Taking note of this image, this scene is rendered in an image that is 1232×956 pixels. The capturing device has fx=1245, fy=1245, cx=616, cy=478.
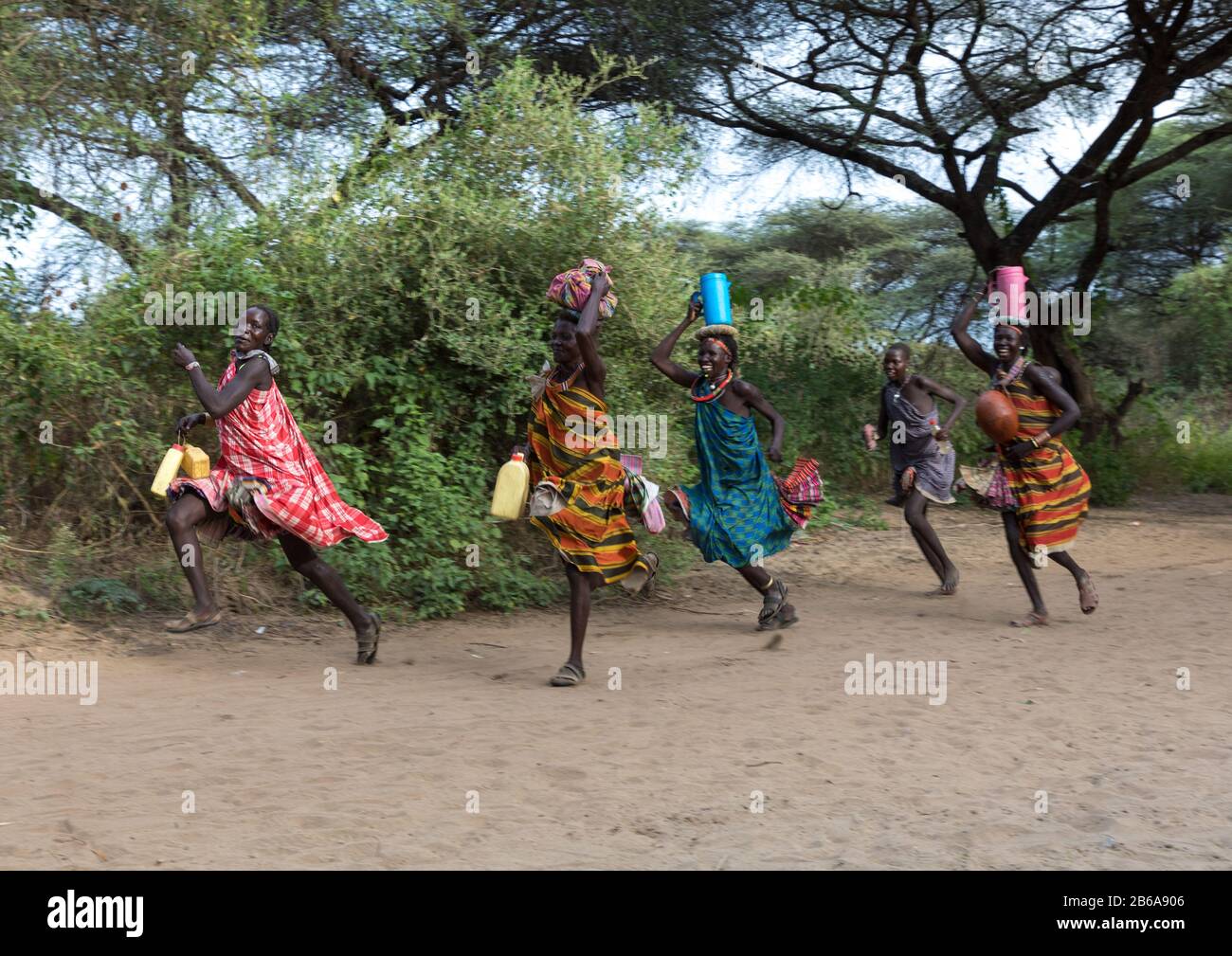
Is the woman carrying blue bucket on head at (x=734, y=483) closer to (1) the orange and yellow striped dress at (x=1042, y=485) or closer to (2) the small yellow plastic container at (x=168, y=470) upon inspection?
(1) the orange and yellow striped dress at (x=1042, y=485)

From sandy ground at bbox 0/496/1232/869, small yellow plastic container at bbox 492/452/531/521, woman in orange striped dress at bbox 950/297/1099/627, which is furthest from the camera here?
woman in orange striped dress at bbox 950/297/1099/627

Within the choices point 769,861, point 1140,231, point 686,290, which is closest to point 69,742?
point 769,861

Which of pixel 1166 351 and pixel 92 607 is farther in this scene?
pixel 1166 351

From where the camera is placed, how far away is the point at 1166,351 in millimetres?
18828

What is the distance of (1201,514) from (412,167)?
32.1 feet

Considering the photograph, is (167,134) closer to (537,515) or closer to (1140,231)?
(537,515)

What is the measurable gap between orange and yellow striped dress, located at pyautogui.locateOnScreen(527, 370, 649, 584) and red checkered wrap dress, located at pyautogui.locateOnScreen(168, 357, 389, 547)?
3.48ft

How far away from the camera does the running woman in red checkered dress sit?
19.1ft

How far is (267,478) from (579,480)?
1505 millimetres

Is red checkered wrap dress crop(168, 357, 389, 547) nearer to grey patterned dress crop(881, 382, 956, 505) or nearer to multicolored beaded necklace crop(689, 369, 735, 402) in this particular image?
multicolored beaded necklace crop(689, 369, 735, 402)

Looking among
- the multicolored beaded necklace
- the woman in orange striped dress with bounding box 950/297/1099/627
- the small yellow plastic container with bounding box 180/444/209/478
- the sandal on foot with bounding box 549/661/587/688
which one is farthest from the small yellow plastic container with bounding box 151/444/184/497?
the woman in orange striped dress with bounding box 950/297/1099/627

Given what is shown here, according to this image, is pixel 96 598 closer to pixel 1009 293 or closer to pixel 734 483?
pixel 734 483

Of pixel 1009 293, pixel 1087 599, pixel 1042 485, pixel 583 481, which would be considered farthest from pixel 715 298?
pixel 1087 599

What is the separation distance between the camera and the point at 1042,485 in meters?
7.55
